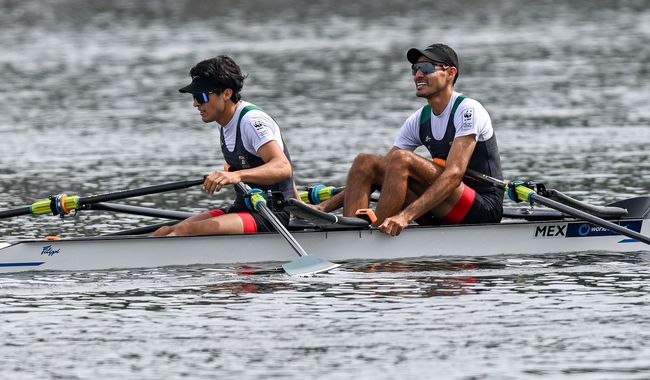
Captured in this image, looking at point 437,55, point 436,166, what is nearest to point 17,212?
point 436,166

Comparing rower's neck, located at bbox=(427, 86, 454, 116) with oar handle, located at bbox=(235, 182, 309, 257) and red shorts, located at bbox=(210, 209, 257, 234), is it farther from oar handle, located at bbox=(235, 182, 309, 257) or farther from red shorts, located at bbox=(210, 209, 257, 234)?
red shorts, located at bbox=(210, 209, 257, 234)

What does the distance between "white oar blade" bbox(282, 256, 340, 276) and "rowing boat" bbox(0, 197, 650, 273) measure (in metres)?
0.35

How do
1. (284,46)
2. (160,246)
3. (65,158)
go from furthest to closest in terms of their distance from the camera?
(284,46) < (65,158) < (160,246)

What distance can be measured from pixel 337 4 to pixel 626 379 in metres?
58.0

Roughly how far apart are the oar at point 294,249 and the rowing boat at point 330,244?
27cm

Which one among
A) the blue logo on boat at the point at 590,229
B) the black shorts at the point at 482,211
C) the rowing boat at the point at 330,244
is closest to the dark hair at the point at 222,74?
the rowing boat at the point at 330,244

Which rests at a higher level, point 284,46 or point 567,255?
point 284,46

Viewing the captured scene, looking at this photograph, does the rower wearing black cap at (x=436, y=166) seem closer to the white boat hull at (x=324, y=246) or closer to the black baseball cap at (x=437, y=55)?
the black baseball cap at (x=437, y=55)

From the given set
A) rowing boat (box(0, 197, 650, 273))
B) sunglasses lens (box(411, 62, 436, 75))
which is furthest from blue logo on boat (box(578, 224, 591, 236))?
sunglasses lens (box(411, 62, 436, 75))

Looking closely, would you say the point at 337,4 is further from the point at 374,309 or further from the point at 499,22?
the point at 374,309

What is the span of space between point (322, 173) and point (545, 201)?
8779 mm

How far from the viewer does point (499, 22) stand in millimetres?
57719

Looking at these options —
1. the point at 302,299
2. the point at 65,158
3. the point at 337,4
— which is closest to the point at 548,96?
the point at 65,158

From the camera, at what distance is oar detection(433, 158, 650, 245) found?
49.2 feet
